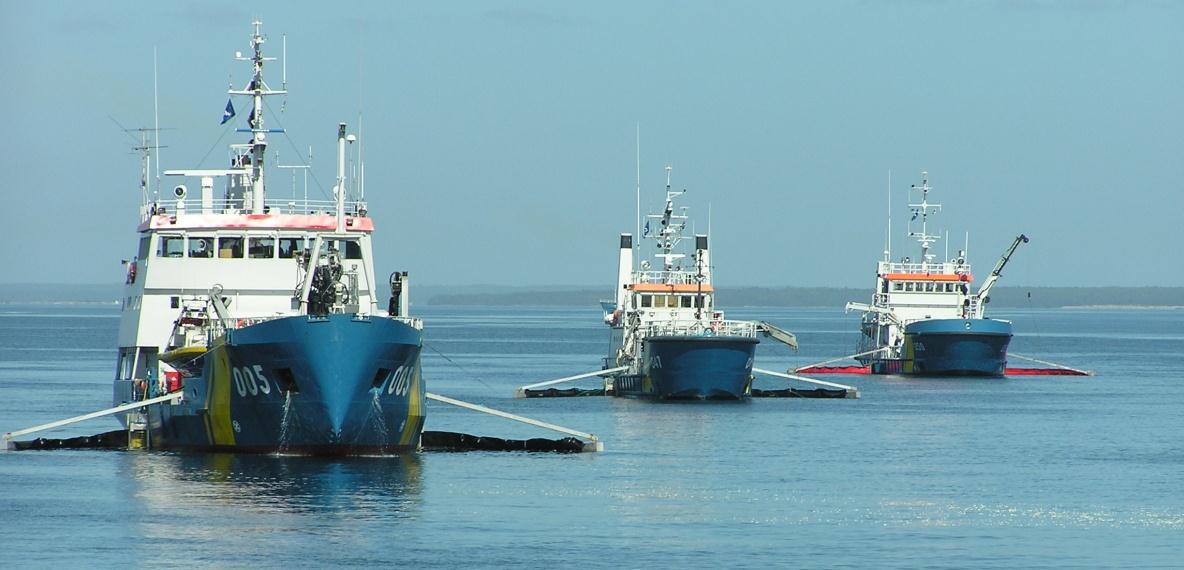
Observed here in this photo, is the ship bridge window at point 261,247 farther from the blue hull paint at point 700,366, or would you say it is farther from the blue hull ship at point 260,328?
the blue hull paint at point 700,366

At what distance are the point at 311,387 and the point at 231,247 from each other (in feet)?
24.4

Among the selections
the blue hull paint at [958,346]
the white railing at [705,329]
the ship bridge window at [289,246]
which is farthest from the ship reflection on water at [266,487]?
the blue hull paint at [958,346]

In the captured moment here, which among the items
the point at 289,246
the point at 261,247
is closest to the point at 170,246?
the point at 261,247

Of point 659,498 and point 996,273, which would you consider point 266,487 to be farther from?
point 996,273

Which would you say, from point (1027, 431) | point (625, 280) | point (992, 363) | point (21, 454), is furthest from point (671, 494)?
point (992, 363)

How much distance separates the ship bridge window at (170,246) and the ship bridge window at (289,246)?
2.39m

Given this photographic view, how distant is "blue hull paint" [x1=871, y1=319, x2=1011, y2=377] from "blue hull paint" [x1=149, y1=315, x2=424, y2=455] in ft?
184

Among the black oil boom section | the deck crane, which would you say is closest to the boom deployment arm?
the deck crane

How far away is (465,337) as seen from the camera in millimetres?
186875

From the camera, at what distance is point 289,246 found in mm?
48250

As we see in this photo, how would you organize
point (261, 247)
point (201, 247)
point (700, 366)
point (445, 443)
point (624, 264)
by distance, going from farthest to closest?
point (624, 264), point (700, 366), point (445, 443), point (201, 247), point (261, 247)

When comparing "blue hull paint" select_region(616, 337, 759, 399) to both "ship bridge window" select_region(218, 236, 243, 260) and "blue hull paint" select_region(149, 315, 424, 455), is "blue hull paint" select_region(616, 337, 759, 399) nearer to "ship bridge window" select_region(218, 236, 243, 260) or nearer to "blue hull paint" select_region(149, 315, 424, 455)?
"ship bridge window" select_region(218, 236, 243, 260)

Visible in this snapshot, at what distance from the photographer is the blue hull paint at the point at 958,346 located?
97.2m

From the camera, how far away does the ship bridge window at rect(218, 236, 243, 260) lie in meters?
47.8
